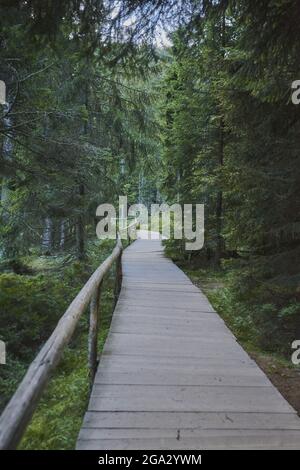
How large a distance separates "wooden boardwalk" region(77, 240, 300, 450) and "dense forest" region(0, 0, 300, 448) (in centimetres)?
41

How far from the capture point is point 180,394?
3.68m

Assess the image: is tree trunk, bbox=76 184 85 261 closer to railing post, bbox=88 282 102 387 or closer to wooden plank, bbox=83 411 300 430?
railing post, bbox=88 282 102 387

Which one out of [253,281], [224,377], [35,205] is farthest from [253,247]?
[35,205]

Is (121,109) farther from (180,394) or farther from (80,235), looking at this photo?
(180,394)

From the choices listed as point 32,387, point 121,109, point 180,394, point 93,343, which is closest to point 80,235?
point 121,109

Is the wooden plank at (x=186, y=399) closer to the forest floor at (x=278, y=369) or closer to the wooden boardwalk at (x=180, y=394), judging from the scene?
the wooden boardwalk at (x=180, y=394)

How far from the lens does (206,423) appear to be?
3172 millimetres

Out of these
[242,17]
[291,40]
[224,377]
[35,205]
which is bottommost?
→ [224,377]

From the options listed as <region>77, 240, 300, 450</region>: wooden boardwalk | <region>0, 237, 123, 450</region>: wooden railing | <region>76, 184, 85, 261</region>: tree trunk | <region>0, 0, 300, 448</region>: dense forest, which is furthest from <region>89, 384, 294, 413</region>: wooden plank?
<region>76, 184, 85, 261</region>: tree trunk

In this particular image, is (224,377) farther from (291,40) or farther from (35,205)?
(35,205)

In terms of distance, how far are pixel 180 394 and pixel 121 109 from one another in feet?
35.2

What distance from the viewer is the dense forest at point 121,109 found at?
462 cm
